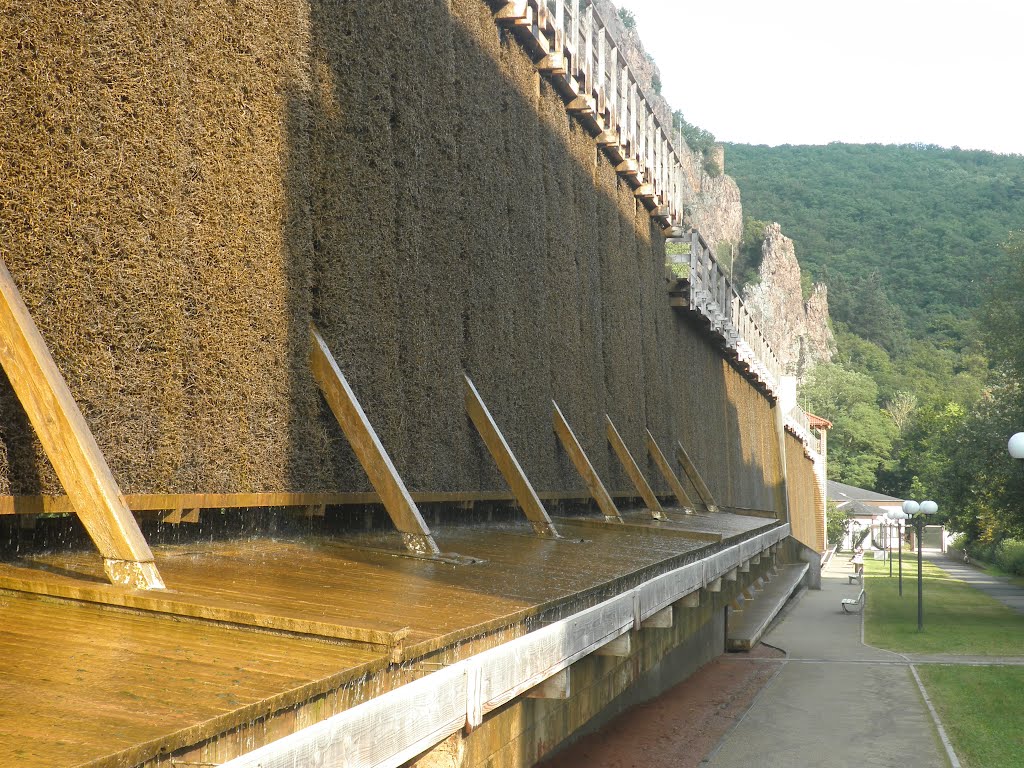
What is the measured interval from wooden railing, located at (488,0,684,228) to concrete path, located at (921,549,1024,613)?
15.2 metres

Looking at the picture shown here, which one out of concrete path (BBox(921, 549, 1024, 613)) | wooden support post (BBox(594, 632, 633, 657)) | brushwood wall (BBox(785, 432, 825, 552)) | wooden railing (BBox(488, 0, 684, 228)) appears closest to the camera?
wooden support post (BBox(594, 632, 633, 657))

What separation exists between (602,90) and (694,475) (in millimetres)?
7725

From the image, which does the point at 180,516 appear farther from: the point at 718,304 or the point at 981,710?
the point at 718,304

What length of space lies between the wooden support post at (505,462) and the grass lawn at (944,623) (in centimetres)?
1198

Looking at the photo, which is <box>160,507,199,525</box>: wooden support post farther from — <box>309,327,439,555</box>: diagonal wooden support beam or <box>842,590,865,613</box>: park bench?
<box>842,590,865,613</box>: park bench

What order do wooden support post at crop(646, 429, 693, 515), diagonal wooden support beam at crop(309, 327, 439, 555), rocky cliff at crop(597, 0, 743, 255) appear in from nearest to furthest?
diagonal wooden support beam at crop(309, 327, 439, 555), wooden support post at crop(646, 429, 693, 515), rocky cliff at crop(597, 0, 743, 255)

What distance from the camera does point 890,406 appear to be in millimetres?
109188

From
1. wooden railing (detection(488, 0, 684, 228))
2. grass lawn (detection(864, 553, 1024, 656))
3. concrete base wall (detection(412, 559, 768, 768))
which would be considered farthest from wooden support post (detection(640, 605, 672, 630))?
grass lawn (detection(864, 553, 1024, 656))

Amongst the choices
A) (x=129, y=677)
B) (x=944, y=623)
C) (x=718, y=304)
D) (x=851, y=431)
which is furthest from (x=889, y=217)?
(x=129, y=677)

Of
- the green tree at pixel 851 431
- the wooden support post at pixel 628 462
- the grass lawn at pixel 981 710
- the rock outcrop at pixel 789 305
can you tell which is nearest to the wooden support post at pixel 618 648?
the grass lawn at pixel 981 710

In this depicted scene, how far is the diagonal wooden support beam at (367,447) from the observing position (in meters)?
6.58

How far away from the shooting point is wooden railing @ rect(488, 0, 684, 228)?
12109 millimetres

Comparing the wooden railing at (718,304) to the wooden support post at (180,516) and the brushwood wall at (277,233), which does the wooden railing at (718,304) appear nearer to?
the brushwood wall at (277,233)

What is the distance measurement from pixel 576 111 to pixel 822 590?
25.3 m
